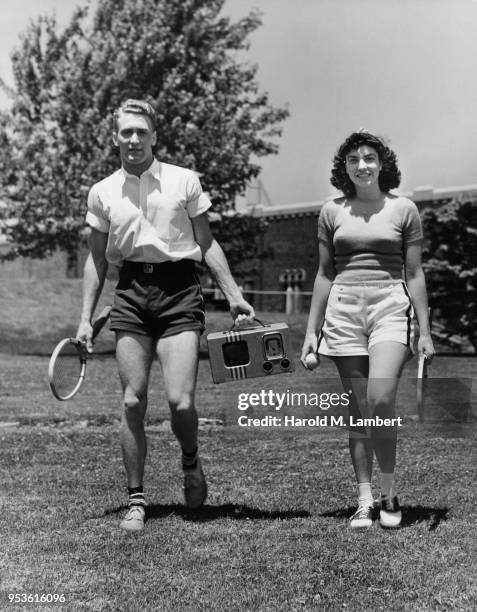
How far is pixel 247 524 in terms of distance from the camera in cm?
507

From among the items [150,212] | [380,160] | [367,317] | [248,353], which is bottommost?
[248,353]

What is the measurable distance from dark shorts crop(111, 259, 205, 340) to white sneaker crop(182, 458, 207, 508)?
2.77ft

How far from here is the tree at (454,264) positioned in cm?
2653

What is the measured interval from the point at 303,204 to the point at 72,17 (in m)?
23.0

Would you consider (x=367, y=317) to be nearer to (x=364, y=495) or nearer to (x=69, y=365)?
(x=364, y=495)

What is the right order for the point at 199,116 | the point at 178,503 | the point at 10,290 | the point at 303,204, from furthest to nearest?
1. the point at 303,204
2. the point at 10,290
3. the point at 199,116
4. the point at 178,503

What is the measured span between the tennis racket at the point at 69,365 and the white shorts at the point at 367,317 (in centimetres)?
128

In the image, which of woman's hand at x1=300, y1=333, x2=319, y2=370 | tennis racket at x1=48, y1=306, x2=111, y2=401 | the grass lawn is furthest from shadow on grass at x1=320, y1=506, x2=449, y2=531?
tennis racket at x1=48, y1=306, x2=111, y2=401

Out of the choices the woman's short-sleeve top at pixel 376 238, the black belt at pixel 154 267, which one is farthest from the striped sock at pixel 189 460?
the woman's short-sleeve top at pixel 376 238

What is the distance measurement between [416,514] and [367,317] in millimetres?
1223

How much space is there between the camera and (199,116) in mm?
23062

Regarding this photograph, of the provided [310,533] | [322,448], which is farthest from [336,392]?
[322,448]

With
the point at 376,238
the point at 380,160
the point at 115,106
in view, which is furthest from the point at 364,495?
the point at 115,106

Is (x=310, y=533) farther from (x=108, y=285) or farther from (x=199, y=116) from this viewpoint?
(x=108, y=285)
